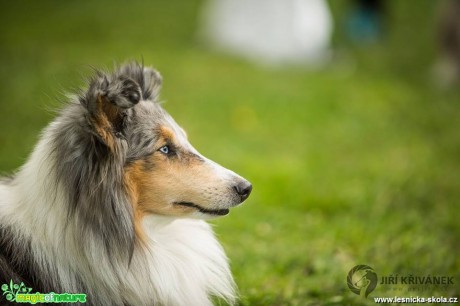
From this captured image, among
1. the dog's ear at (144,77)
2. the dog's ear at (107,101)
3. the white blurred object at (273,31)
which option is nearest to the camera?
the dog's ear at (107,101)

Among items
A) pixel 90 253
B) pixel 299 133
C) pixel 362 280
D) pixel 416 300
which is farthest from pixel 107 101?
pixel 299 133

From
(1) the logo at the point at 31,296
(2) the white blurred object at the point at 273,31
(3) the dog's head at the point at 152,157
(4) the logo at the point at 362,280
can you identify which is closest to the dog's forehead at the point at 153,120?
(3) the dog's head at the point at 152,157

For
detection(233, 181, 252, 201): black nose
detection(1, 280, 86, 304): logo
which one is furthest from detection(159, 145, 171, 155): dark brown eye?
detection(1, 280, 86, 304): logo

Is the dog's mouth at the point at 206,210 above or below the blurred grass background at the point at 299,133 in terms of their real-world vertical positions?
below

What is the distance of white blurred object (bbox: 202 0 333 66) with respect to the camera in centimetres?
1059

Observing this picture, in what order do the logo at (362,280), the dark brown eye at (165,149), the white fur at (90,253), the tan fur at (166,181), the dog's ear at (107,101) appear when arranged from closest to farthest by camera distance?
the dog's ear at (107,101)
the white fur at (90,253)
the tan fur at (166,181)
the dark brown eye at (165,149)
the logo at (362,280)

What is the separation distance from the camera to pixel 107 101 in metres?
2.58

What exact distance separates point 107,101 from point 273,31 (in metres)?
8.57

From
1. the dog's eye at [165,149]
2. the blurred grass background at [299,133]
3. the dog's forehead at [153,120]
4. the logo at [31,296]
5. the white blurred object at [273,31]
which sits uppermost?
the white blurred object at [273,31]

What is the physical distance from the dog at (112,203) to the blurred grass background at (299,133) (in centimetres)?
47

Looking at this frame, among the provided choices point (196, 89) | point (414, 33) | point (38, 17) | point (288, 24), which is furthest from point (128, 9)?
point (414, 33)

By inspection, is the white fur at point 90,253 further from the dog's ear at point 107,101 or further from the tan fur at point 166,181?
the dog's ear at point 107,101

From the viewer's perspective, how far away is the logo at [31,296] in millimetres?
2551

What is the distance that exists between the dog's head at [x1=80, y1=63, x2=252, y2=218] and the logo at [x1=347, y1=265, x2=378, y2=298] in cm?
131
